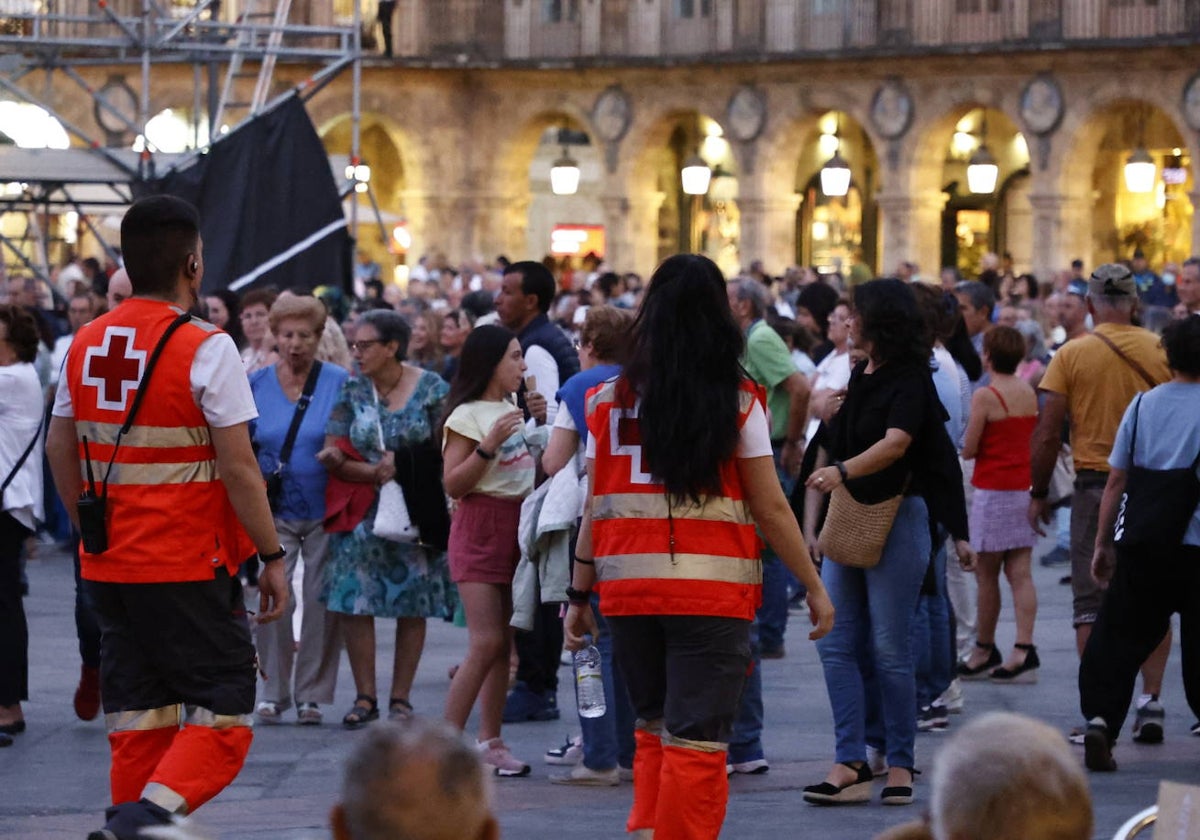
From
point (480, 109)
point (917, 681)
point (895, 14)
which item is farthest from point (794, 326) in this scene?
point (480, 109)

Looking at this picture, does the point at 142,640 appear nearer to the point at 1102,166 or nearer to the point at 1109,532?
the point at 1109,532

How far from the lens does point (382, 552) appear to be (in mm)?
8898

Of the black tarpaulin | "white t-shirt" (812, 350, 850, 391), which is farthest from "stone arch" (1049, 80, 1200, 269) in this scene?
"white t-shirt" (812, 350, 850, 391)

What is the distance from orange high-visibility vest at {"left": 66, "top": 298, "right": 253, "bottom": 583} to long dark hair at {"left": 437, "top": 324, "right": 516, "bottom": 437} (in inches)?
99.8

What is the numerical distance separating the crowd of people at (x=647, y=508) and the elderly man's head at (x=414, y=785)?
7.67 feet

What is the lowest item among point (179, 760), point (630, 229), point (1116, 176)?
point (179, 760)

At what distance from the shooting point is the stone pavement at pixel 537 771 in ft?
23.8

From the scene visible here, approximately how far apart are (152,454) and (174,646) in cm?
47

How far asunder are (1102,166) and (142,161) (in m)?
20.9

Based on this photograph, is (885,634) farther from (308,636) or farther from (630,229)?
(630,229)

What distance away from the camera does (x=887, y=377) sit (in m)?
7.62

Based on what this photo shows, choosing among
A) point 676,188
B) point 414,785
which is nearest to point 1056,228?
point 676,188

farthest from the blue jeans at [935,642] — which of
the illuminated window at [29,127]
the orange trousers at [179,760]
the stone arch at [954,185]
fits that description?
the stone arch at [954,185]

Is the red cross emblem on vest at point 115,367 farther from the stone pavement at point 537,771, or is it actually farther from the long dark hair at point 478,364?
the long dark hair at point 478,364
